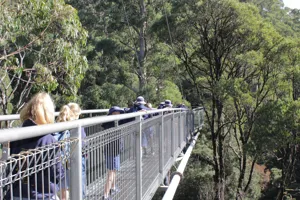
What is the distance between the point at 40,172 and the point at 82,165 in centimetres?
63

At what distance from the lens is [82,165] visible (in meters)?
2.53

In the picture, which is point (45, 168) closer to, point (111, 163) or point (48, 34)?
point (111, 163)

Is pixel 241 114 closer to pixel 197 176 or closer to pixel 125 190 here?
pixel 197 176

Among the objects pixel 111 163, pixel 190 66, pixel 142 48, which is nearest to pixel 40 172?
pixel 111 163

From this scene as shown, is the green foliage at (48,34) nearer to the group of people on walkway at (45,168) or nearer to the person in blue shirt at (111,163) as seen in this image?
the person in blue shirt at (111,163)

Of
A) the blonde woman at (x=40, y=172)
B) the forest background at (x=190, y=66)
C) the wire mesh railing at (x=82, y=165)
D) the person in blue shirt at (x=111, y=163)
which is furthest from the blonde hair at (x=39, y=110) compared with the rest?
the forest background at (x=190, y=66)

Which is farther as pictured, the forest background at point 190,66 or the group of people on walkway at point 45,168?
the forest background at point 190,66

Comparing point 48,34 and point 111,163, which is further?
point 48,34

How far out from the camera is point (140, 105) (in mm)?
6672

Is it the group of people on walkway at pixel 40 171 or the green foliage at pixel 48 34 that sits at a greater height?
the green foliage at pixel 48 34

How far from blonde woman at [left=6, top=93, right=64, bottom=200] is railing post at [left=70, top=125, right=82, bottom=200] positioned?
8 centimetres

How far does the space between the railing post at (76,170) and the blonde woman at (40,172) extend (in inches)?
3.2

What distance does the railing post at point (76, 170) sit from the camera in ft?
7.31

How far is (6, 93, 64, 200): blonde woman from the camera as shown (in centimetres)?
185
